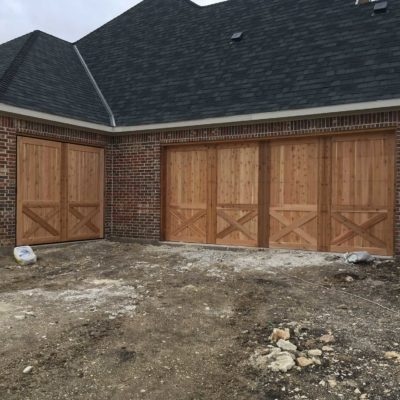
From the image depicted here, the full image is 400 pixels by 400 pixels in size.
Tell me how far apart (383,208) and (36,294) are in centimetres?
638

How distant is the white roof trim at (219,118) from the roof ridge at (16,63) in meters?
0.81

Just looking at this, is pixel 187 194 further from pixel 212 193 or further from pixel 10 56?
pixel 10 56

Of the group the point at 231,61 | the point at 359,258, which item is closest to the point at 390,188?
the point at 359,258

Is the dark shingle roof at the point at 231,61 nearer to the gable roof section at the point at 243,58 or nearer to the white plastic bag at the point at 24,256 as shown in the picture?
the gable roof section at the point at 243,58

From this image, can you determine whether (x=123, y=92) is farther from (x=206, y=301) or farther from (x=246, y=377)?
(x=246, y=377)

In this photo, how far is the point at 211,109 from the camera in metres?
9.98

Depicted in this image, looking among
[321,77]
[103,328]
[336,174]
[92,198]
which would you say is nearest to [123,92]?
[92,198]

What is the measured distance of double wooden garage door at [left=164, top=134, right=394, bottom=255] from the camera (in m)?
8.48

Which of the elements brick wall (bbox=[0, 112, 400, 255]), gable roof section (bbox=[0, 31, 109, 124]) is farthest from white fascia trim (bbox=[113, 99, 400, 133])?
gable roof section (bbox=[0, 31, 109, 124])

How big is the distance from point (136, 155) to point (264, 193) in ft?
11.9

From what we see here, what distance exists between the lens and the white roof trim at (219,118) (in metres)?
8.09

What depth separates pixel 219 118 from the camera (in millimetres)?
9695

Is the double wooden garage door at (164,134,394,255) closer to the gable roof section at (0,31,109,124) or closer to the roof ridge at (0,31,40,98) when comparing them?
the gable roof section at (0,31,109,124)

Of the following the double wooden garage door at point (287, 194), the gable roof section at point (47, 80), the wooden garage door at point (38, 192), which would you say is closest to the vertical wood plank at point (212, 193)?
the double wooden garage door at point (287, 194)
